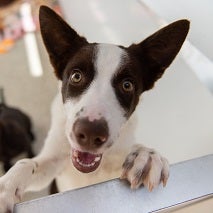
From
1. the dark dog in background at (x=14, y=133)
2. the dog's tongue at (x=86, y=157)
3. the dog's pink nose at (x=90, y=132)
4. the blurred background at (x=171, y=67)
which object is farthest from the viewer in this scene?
the dark dog in background at (x=14, y=133)

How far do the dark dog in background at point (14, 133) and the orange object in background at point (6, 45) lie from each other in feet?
1.07

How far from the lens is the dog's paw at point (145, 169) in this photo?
33.7 inches

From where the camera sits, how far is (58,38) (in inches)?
39.0

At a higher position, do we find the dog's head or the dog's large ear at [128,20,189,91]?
the dog's large ear at [128,20,189,91]

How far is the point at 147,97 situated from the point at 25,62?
3.64 feet

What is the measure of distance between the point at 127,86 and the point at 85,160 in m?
0.20

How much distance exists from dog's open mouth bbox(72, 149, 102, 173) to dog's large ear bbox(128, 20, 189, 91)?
0.81 ft

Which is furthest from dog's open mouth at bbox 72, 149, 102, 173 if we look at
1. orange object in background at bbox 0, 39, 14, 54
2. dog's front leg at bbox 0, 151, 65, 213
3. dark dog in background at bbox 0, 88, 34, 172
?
orange object in background at bbox 0, 39, 14, 54

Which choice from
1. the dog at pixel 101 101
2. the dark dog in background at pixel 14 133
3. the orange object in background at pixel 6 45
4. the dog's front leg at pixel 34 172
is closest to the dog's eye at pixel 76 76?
the dog at pixel 101 101

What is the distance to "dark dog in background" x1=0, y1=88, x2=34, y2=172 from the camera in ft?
5.65

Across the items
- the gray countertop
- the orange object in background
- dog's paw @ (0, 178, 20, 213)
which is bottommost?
the orange object in background

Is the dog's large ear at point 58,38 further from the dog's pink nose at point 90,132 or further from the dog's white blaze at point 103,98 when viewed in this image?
the dog's pink nose at point 90,132

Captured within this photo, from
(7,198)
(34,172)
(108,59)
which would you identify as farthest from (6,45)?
(7,198)

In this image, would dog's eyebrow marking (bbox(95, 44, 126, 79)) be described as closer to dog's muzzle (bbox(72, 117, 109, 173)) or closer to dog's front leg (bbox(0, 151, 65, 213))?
dog's muzzle (bbox(72, 117, 109, 173))
